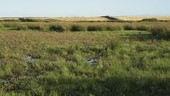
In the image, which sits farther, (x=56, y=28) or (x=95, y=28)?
(x=56, y=28)

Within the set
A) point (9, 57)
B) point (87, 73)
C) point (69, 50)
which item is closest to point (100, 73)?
point (87, 73)

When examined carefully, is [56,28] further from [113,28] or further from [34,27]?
[113,28]

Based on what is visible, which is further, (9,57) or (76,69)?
(9,57)

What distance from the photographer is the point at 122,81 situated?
10.3 metres

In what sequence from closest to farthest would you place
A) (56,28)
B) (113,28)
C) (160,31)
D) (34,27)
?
(160,31) → (113,28) → (56,28) → (34,27)

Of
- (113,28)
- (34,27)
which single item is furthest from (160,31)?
(34,27)

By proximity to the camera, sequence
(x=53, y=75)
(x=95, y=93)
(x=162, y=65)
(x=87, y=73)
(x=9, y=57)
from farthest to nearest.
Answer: (x=9, y=57)
(x=162, y=65)
(x=87, y=73)
(x=53, y=75)
(x=95, y=93)

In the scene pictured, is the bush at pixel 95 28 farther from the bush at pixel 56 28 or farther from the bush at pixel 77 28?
the bush at pixel 56 28

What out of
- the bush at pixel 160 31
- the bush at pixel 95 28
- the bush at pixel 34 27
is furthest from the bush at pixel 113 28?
the bush at pixel 160 31

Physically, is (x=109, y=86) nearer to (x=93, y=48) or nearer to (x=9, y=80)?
(x=9, y=80)

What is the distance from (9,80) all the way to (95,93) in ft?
10.2

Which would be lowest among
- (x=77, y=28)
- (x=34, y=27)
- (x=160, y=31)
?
(x=34, y=27)

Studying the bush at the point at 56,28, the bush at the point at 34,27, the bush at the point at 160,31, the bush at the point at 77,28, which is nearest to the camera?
the bush at the point at 160,31

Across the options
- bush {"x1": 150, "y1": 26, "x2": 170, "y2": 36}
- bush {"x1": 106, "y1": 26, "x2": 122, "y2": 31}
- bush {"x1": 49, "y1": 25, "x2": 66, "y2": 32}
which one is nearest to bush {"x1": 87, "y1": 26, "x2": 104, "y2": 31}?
bush {"x1": 106, "y1": 26, "x2": 122, "y2": 31}
